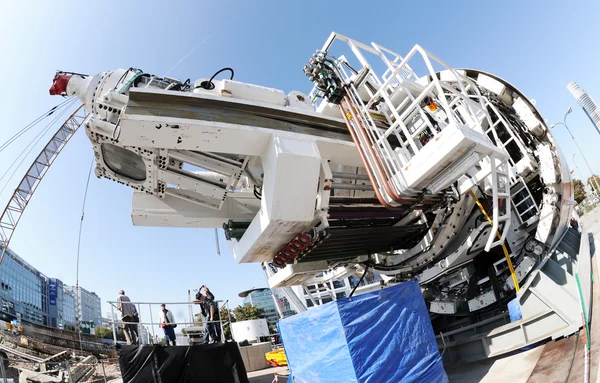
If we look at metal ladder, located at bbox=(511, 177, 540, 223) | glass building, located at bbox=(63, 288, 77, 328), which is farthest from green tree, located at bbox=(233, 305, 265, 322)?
glass building, located at bbox=(63, 288, 77, 328)

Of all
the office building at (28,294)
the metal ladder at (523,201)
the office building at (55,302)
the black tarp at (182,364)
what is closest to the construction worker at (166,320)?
the black tarp at (182,364)

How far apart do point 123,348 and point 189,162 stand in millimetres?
3577

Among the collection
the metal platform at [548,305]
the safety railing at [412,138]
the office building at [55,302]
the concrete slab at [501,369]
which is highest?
the office building at [55,302]

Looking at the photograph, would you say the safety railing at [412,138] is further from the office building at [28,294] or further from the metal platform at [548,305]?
the office building at [28,294]

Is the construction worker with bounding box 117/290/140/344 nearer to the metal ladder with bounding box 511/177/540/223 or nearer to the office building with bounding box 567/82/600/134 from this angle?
the metal ladder with bounding box 511/177/540/223

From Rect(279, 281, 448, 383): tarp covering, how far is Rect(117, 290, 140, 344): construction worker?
365 centimetres

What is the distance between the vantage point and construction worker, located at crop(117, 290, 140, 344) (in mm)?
6707

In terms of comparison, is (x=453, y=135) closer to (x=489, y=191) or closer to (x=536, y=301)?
(x=489, y=191)

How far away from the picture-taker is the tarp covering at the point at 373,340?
4.66 metres

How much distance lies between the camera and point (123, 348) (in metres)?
5.92

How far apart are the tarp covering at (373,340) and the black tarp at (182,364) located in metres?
1.86

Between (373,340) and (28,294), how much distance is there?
246 feet

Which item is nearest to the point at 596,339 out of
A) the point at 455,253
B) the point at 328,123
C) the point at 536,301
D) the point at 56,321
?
the point at 536,301

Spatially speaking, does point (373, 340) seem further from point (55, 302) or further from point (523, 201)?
point (55, 302)
